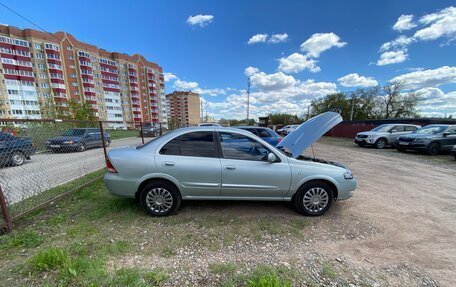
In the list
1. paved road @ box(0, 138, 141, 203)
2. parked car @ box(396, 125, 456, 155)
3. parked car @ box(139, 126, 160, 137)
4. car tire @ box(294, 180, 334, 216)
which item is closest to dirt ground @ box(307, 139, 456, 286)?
car tire @ box(294, 180, 334, 216)

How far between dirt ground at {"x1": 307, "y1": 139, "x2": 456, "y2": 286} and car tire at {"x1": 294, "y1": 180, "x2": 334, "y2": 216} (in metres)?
0.20

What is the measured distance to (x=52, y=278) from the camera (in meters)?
2.10

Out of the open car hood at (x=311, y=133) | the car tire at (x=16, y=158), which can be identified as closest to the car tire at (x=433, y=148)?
the open car hood at (x=311, y=133)

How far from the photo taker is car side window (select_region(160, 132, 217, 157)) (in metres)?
3.40

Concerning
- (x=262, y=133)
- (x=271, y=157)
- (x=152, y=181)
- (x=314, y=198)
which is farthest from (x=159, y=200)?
(x=262, y=133)

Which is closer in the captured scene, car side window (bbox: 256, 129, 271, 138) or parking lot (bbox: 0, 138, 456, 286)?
parking lot (bbox: 0, 138, 456, 286)

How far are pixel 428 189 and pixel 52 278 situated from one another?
7.58 meters

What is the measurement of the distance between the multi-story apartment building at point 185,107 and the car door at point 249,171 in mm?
100037

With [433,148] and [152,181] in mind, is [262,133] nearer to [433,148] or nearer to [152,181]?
[152,181]

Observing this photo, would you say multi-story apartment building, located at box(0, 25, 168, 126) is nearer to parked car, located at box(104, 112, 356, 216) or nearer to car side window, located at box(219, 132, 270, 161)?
parked car, located at box(104, 112, 356, 216)

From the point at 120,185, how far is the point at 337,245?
351 centimetres

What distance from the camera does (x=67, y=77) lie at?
50469mm

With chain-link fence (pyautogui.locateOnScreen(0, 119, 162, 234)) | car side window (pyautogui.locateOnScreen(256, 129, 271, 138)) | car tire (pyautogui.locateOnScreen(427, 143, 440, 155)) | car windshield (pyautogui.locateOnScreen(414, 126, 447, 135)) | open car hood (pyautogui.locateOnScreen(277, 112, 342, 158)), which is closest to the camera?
chain-link fence (pyautogui.locateOnScreen(0, 119, 162, 234))

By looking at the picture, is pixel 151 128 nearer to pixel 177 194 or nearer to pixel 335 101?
pixel 177 194
